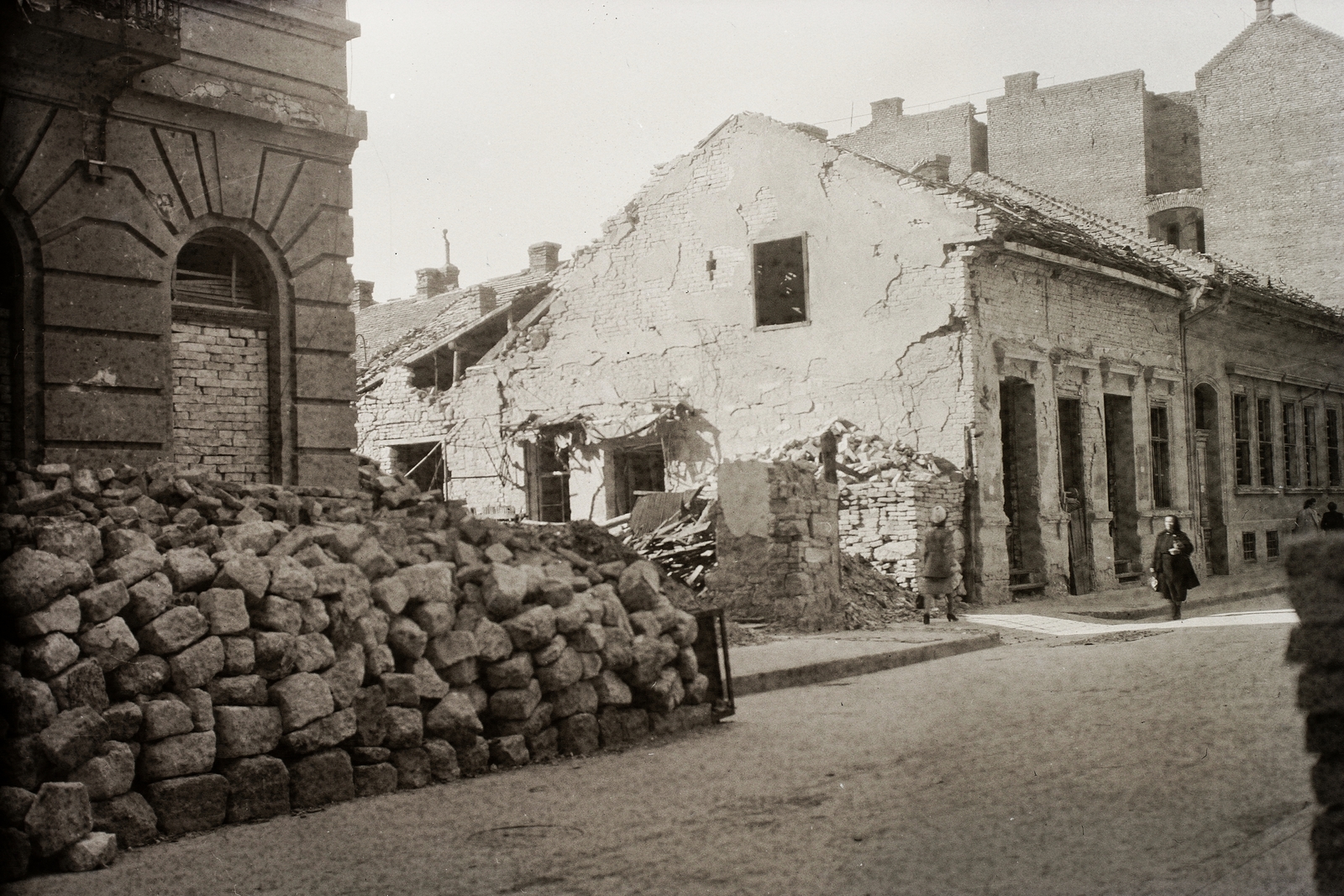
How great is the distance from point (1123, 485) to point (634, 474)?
8.79 m

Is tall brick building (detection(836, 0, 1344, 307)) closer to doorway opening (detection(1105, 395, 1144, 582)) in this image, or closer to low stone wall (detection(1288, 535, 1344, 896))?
doorway opening (detection(1105, 395, 1144, 582))

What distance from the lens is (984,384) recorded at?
18078 mm

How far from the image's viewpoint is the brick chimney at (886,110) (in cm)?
3181

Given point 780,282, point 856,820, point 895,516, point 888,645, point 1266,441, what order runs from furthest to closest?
point 1266,441, point 780,282, point 895,516, point 888,645, point 856,820

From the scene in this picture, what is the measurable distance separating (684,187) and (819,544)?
8.38 m

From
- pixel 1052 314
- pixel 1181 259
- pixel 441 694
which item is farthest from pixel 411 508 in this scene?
pixel 1181 259

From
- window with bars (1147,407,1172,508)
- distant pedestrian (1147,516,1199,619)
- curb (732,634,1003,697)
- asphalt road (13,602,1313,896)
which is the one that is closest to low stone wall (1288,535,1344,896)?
asphalt road (13,602,1313,896)

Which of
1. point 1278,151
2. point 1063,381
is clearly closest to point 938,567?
point 1063,381

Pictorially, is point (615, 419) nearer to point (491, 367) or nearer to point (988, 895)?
point (491, 367)

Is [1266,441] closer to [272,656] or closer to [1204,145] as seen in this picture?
[1204,145]

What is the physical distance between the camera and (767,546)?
14.0m

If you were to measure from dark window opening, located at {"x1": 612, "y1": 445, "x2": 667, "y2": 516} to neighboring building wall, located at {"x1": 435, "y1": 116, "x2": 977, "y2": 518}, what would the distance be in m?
0.43

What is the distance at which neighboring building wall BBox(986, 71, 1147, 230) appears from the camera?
33.2 m

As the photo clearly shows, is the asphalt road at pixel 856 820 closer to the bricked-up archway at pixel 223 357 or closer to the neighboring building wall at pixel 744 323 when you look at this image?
the bricked-up archway at pixel 223 357
